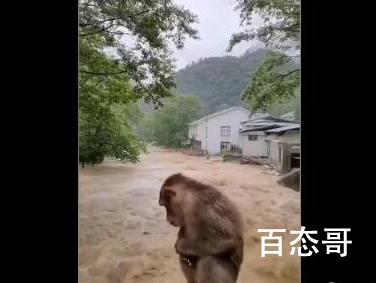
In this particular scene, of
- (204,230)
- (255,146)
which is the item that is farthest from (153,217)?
(255,146)

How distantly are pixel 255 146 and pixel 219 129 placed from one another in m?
0.23

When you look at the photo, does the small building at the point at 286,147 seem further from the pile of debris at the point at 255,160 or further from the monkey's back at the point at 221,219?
the monkey's back at the point at 221,219

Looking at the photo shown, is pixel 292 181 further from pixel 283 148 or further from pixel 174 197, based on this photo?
pixel 174 197

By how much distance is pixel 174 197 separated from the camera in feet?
6.66

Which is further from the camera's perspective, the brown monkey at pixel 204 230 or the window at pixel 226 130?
the window at pixel 226 130

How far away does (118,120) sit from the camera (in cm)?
209

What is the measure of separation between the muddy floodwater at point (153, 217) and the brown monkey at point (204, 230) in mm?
45

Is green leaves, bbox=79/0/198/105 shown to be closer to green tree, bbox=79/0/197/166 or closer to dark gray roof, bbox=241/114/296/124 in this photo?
green tree, bbox=79/0/197/166

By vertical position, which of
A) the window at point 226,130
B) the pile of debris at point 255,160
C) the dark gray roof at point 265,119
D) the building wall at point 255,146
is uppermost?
the dark gray roof at point 265,119

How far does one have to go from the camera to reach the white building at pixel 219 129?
2.09 metres
